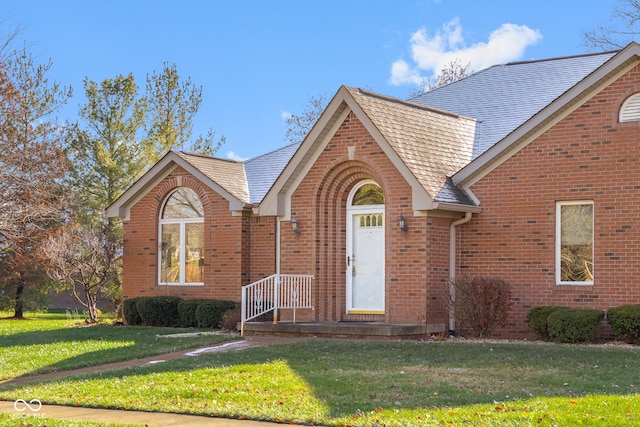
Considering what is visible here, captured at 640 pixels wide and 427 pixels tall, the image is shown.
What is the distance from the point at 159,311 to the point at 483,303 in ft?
30.3

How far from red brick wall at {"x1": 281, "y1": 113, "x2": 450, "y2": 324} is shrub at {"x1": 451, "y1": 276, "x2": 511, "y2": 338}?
814mm

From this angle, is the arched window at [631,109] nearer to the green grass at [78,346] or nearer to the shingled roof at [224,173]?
the green grass at [78,346]

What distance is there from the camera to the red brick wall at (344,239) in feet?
63.5

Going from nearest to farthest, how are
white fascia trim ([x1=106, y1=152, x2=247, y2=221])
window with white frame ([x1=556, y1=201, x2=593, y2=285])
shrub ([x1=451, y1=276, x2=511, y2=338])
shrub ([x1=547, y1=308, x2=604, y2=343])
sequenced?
1. shrub ([x1=547, y1=308, x2=604, y2=343])
2. window with white frame ([x1=556, y1=201, x2=593, y2=285])
3. shrub ([x1=451, y1=276, x2=511, y2=338])
4. white fascia trim ([x1=106, y1=152, x2=247, y2=221])

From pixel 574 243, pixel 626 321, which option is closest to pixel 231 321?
pixel 574 243

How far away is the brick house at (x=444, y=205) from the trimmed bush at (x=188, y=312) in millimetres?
635

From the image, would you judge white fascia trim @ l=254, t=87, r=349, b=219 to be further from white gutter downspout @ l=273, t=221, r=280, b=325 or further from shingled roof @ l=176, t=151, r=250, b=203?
shingled roof @ l=176, t=151, r=250, b=203

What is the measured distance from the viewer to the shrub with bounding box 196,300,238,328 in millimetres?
22672

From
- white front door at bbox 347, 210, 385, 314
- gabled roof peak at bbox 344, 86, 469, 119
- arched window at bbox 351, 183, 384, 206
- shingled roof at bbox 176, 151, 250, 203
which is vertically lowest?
white front door at bbox 347, 210, 385, 314

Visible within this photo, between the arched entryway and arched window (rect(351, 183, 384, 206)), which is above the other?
arched window (rect(351, 183, 384, 206))

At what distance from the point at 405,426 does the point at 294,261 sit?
11.8 meters

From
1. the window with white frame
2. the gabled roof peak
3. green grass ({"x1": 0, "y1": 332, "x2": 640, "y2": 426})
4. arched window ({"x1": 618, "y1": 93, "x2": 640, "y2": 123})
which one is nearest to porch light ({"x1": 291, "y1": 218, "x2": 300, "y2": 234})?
the gabled roof peak

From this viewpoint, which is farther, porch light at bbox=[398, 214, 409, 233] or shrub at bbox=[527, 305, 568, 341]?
porch light at bbox=[398, 214, 409, 233]

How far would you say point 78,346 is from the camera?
18.8m
